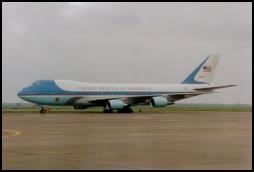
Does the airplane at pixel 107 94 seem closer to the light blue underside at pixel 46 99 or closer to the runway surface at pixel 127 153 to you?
the light blue underside at pixel 46 99

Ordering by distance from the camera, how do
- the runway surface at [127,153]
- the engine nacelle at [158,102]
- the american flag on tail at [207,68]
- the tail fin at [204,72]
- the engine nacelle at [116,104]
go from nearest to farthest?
the runway surface at [127,153]
the engine nacelle at [116,104]
the engine nacelle at [158,102]
the tail fin at [204,72]
the american flag on tail at [207,68]

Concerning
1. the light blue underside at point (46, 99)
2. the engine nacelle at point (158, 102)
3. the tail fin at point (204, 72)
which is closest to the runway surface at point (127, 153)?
the light blue underside at point (46, 99)

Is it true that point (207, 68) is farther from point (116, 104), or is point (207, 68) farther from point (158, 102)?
point (116, 104)

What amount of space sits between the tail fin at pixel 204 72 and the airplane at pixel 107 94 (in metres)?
1.16

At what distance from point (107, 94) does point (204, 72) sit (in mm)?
13251

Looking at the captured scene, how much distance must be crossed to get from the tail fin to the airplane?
1163mm

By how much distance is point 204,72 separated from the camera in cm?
6244

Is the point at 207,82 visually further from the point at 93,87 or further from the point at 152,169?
the point at 152,169

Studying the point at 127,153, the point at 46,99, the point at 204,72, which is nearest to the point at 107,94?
the point at 46,99

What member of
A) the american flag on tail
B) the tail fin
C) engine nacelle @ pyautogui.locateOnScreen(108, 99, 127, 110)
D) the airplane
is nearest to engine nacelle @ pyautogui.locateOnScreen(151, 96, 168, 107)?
the airplane

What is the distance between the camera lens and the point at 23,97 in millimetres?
53094

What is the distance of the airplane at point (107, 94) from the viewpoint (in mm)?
52625

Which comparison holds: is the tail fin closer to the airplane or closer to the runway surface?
the airplane

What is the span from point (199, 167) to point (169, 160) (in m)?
1.18
